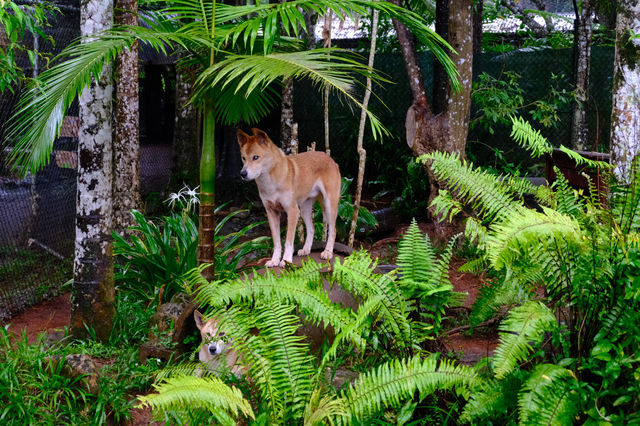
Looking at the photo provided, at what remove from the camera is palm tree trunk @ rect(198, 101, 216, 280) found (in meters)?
4.94

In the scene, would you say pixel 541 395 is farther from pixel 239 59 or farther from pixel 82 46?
pixel 82 46

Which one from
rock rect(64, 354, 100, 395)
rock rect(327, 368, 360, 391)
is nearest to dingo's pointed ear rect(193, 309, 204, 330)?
rock rect(64, 354, 100, 395)

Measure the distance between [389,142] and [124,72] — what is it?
5721mm

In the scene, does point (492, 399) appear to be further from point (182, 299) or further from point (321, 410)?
point (182, 299)

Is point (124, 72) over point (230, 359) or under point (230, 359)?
over

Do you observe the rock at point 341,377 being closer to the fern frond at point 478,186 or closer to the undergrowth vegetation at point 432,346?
the undergrowth vegetation at point 432,346

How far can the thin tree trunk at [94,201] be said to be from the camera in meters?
5.16

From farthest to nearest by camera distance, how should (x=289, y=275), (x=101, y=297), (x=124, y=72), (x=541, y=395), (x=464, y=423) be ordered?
(x=124, y=72) → (x=101, y=297) → (x=289, y=275) → (x=464, y=423) → (x=541, y=395)

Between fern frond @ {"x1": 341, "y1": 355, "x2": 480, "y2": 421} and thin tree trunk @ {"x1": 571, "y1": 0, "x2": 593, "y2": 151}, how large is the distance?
25.7ft

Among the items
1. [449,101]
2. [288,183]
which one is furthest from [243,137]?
[449,101]

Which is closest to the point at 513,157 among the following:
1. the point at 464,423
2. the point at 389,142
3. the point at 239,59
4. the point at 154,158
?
the point at 389,142

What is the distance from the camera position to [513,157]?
1158cm

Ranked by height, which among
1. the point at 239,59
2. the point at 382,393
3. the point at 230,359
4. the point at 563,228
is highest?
the point at 239,59

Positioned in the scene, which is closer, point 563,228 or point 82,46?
point 563,228
